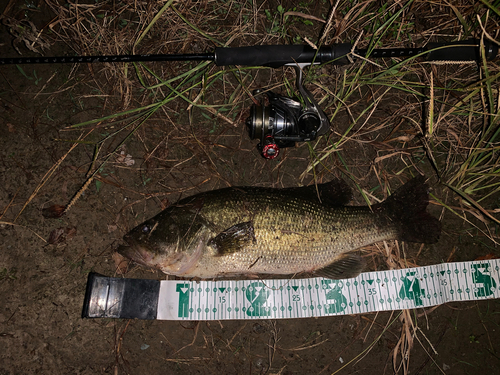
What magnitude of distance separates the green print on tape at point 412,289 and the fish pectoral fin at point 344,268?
0.55 metres

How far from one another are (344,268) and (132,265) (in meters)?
2.11

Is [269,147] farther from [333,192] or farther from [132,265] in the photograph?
[132,265]

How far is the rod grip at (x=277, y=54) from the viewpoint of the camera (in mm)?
2680

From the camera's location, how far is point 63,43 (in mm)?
3213

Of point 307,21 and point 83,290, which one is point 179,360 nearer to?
point 83,290

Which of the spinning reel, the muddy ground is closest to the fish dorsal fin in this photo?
the muddy ground

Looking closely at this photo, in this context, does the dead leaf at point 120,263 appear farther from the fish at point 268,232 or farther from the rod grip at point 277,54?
the rod grip at point 277,54

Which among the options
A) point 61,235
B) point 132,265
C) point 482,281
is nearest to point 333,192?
point 482,281

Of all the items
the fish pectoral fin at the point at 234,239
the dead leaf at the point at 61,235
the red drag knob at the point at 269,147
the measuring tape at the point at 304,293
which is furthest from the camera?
the dead leaf at the point at 61,235

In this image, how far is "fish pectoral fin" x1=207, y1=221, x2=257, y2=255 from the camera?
2.60 metres

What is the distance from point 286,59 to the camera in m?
2.72

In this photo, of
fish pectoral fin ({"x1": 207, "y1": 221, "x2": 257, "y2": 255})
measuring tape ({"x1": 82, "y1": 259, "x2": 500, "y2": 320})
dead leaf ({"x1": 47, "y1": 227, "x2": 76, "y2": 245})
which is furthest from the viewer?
Answer: dead leaf ({"x1": 47, "y1": 227, "x2": 76, "y2": 245})

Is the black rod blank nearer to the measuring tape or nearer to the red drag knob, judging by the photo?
the red drag knob

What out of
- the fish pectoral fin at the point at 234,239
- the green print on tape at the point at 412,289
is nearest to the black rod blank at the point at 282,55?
the fish pectoral fin at the point at 234,239
